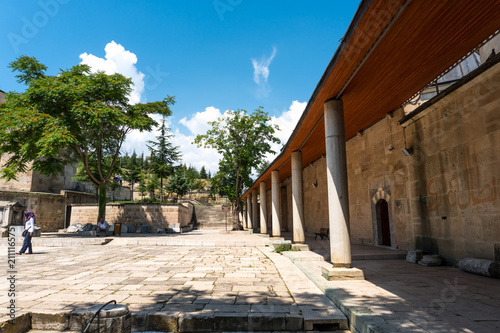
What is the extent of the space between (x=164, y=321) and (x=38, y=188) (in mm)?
34932

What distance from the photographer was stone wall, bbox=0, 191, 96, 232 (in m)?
26.6

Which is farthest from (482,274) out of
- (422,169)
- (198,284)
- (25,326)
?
(25,326)

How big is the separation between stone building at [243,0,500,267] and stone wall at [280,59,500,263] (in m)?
0.03

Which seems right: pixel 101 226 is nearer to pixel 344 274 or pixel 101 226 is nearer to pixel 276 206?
pixel 276 206

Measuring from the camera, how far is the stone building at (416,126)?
443 centimetres

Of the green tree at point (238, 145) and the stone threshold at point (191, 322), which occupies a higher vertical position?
the green tree at point (238, 145)

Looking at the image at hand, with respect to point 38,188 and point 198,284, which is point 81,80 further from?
point 38,188

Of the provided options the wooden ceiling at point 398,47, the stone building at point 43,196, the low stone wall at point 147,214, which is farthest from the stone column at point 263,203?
the stone building at point 43,196

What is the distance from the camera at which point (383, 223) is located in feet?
35.3

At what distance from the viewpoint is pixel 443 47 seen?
5.31 metres

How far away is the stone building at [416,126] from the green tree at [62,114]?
1351 centimetres

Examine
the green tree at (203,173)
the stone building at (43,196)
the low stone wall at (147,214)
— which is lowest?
the low stone wall at (147,214)

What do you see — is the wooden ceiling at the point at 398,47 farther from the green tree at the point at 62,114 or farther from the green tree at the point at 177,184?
the green tree at the point at 177,184

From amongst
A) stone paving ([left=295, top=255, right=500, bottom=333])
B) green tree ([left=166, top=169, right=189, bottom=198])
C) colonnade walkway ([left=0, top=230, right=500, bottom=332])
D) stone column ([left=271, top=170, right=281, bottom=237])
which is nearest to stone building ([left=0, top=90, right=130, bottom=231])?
green tree ([left=166, top=169, right=189, bottom=198])
